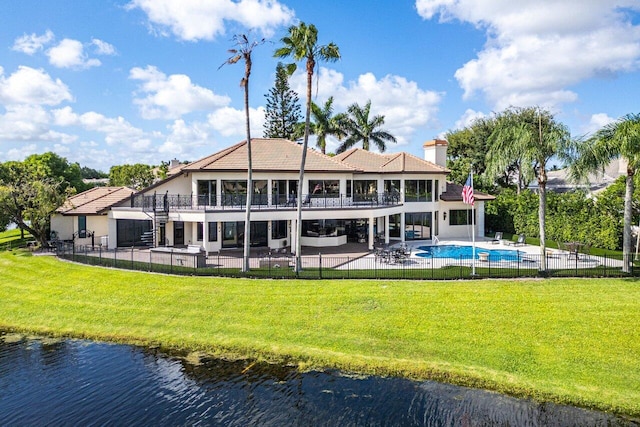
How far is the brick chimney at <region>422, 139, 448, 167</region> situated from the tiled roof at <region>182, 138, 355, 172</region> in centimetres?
948

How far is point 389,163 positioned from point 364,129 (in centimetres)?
1346

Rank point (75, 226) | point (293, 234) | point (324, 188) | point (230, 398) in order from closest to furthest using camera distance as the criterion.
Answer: point (230, 398), point (293, 234), point (75, 226), point (324, 188)

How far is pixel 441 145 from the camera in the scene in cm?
3750

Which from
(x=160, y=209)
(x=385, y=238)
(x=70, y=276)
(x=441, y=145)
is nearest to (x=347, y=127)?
(x=441, y=145)

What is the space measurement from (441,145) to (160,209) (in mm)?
24069

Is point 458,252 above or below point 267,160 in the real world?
below

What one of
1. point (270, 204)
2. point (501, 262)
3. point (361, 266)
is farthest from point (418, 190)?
point (361, 266)

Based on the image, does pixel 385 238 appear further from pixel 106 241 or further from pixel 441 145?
pixel 106 241

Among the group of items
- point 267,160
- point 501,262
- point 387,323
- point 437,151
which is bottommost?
point 387,323

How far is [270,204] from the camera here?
28.9m

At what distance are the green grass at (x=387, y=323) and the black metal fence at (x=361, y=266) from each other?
0.75 metres

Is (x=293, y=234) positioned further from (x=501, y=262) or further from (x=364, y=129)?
(x=364, y=129)

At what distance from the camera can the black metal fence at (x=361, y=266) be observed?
69.9ft

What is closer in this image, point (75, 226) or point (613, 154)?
point (613, 154)
